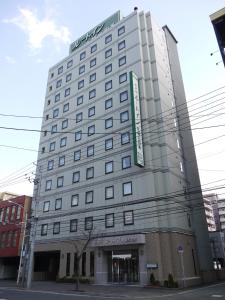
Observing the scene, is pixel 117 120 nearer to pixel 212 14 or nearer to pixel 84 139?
pixel 84 139

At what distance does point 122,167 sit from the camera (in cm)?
3575

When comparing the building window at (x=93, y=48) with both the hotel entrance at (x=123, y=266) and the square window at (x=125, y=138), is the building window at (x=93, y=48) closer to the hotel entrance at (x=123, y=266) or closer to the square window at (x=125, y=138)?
the square window at (x=125, y=138)

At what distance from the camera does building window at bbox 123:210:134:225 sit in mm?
32406

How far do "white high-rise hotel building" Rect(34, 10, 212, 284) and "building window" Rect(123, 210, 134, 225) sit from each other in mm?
113

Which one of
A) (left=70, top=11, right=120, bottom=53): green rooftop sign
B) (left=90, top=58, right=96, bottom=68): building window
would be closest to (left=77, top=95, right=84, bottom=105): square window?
(left=90, top=58, right=96, bottom=68): building window

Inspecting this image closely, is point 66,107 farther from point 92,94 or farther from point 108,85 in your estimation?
point 108,85

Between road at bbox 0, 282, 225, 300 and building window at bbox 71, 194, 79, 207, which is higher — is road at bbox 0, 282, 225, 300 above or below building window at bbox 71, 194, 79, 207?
below

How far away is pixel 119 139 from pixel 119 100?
6.41 meters

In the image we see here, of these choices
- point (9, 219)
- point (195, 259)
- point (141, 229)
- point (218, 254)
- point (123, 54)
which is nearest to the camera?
point (141, 229)

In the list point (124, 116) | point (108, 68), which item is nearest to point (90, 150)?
point (124, 116)

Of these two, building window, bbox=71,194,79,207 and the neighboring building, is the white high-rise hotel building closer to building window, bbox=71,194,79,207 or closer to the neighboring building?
building window, bbox=71,194,79,207

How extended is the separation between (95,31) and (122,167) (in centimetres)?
3108

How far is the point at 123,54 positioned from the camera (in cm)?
4384

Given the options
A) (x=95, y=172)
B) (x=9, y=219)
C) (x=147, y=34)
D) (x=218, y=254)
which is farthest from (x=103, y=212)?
(x=218, y=254)
